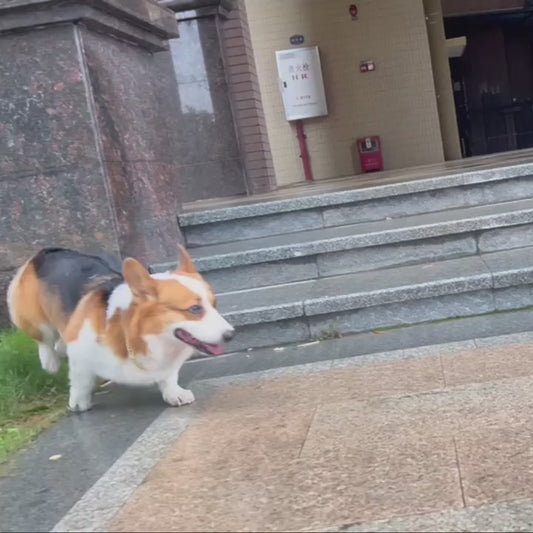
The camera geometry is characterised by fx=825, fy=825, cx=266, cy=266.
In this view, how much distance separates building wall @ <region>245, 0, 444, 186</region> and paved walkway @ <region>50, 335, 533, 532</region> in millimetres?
9619

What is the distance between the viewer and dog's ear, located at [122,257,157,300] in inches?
139

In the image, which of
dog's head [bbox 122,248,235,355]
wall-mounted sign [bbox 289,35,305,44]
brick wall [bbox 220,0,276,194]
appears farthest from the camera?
wall-mounted sign [bbox 289,35,305,44]

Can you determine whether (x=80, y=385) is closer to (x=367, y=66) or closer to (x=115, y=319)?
(x=115, y=319)

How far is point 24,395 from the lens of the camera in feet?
14.3

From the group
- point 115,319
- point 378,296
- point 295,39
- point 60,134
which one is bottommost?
point 378,296

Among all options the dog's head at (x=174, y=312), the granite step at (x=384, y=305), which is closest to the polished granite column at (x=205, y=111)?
the granite step at (x=384, y=305)

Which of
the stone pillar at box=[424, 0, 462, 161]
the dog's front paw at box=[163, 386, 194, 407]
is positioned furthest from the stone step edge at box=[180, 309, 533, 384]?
the stone pillar at box=[424, 0, 462, 161]

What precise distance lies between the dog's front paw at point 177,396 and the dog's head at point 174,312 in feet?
1.28

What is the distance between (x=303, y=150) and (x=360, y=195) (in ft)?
23.8

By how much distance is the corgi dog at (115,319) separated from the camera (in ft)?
11.6

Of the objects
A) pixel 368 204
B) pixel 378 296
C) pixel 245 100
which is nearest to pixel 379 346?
pixel 378 296

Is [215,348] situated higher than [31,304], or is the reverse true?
[31,304]

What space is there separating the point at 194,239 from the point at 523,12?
14.1 m

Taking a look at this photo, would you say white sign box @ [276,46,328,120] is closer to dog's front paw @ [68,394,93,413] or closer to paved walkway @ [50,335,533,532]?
paved walkway @ [50,335,533,532]
